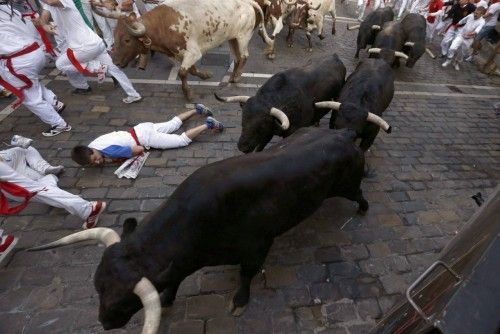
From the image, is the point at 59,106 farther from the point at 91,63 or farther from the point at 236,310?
the point at 236,310

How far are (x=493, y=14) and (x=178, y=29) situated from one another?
12.2m

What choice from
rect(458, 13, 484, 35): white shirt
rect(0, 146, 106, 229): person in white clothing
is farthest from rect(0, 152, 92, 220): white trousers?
rect(458, 13, 484, 35): white shirt

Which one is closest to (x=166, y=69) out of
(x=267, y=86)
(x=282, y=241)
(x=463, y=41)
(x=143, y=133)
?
(x=143, y=133)

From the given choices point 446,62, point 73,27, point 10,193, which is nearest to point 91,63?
point 73,27

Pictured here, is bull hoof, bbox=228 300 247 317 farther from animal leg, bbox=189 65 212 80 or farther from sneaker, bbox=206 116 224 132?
animal leg, bbox=189 65 212 80

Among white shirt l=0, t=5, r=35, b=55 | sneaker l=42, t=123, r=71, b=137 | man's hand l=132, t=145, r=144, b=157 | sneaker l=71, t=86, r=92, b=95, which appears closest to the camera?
white shirt l=0, t=5, r=35, b=55

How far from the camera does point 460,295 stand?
1.38 meters

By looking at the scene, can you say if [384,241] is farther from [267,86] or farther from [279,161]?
[267,86]

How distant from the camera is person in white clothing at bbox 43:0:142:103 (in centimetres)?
631

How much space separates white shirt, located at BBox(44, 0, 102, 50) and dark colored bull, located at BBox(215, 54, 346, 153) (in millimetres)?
3565

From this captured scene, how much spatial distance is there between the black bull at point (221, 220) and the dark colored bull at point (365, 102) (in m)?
0.99

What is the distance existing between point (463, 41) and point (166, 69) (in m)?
11.0

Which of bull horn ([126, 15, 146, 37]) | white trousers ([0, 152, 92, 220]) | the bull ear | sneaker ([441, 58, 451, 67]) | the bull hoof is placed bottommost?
sneaker ([441, 58, 451, 67])

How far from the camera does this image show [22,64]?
570cm
